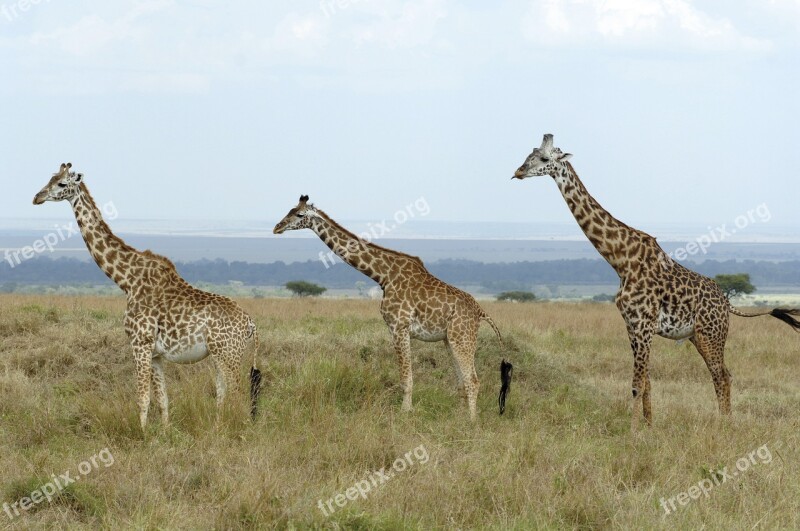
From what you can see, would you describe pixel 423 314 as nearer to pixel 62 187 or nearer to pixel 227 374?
pixel 227 374

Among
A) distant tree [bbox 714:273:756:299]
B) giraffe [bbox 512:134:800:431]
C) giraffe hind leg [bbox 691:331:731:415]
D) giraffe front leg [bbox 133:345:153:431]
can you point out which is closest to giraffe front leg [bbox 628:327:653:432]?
giraffe [bbox 512:134:800:431]

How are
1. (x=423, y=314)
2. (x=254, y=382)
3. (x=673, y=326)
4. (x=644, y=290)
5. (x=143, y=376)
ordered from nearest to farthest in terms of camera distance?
(x=143, y=376), (x=254, y=382), (x=644, y=290), (x=673, y=326), (x=423, y=314)

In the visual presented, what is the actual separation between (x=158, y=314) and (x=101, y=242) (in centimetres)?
105

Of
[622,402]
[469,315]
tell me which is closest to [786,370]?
[622,402]

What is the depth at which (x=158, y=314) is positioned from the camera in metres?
9.41

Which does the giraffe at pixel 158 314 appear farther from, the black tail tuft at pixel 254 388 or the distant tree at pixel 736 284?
the distant tree at pixel 736 284

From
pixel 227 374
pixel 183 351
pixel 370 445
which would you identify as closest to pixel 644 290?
pixel 370 445

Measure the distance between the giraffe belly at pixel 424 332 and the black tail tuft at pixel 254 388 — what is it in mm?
1735

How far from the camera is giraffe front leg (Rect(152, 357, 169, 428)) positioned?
947 centimetres

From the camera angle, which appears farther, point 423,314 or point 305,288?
point 305,288

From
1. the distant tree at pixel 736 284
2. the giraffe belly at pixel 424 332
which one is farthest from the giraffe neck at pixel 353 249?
the distant tree at pixel 736 284

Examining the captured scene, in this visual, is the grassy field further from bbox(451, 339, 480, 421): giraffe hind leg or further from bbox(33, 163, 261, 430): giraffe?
bbox(33, 163, 261, 430): giraffe

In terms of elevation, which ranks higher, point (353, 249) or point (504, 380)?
point (353, 249)

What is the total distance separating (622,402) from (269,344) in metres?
4.51
